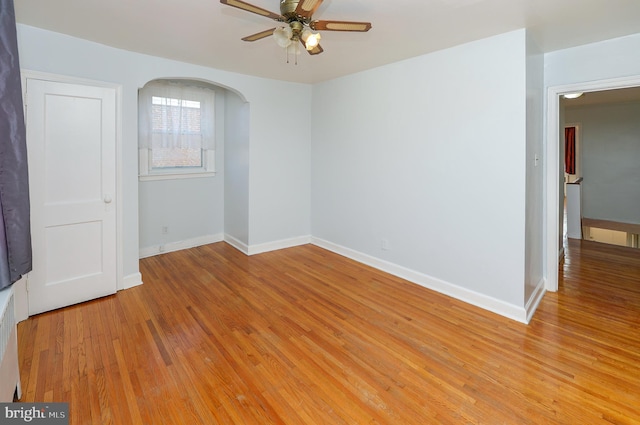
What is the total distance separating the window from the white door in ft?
3.88

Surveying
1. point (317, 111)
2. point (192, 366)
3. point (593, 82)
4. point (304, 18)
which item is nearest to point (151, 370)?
point (192, 366)

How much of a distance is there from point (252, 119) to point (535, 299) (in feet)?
13.4

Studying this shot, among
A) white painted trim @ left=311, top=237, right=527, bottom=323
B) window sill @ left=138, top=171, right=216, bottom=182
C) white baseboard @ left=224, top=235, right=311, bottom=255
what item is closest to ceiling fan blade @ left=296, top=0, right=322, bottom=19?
white painted trim @ left=311, top=237, right=527, bottom=323

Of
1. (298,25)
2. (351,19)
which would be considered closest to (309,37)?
(298,25)

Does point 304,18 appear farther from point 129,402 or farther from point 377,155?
point 129,402

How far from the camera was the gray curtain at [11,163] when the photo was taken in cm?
175

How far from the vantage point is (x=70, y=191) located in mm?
3031

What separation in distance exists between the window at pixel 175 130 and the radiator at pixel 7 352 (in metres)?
2.94

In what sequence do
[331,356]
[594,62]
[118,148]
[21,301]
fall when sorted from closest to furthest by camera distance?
[331,356], [21,301], [594,62], [118,148]

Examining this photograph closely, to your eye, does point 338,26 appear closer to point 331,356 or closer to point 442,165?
point 442,165

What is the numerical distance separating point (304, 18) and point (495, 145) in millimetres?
2034

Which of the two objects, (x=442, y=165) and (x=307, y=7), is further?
(x=442, y=165)

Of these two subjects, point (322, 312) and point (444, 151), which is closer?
point (322, 312)

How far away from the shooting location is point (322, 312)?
3.01 metres
